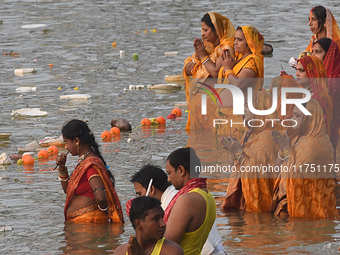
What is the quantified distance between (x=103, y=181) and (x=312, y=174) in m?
2.07

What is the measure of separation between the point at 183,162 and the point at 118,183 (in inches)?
138

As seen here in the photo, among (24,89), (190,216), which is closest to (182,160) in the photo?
(190,216)

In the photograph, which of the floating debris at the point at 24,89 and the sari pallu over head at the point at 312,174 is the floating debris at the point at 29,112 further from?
the sari pallu over head at the point at 312,174

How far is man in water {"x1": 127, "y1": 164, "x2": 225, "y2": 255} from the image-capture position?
457 cm

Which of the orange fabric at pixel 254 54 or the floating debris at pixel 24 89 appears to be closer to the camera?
the orange fabric at pixel 254 54

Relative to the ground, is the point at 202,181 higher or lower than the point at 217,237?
higher

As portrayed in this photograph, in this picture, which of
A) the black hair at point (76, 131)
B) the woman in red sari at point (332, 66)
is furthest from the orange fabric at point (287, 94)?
the black hair at point (76, 131)

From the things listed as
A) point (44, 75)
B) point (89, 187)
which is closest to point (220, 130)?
point (89, 187)

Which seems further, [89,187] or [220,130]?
[220,130]

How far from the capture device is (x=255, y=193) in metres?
6.70

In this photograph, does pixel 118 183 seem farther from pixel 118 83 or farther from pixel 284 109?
pixel 118 83

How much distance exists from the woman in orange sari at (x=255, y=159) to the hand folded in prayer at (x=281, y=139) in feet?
0.83

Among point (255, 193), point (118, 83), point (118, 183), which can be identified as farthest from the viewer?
point (118, 83)

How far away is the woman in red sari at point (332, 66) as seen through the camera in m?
7.32
